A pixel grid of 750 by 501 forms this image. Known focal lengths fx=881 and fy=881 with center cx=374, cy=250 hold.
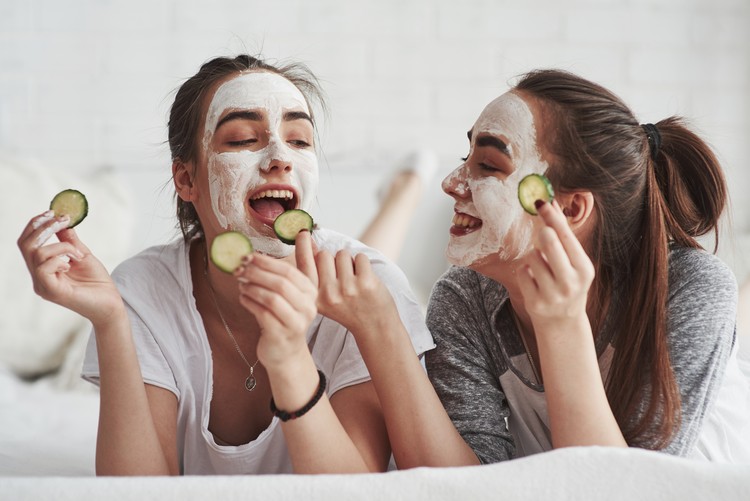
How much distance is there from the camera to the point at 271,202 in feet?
4.54

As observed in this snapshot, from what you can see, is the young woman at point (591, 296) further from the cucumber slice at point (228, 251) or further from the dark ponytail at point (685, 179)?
the cucumber slice at point (228, 251)

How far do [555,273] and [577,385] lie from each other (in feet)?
0.56

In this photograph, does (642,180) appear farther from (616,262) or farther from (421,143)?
(421,143)

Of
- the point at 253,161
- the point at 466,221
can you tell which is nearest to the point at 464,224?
the point at 466,221

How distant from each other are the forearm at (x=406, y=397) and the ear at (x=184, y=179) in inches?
16.5

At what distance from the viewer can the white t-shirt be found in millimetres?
1362

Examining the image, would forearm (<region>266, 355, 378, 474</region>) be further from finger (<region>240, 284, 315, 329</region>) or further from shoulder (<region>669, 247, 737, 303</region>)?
shoulder (<region>669, 247, 737, 303</region>)

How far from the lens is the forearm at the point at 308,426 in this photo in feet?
3.58

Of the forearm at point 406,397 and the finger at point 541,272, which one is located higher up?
the finger at point 541,272

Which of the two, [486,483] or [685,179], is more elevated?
[685,179]

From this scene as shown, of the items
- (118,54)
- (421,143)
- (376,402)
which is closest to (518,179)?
(376,402)

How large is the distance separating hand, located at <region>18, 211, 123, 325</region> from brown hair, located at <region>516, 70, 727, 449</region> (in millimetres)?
666

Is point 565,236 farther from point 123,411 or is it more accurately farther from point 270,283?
point 123,411

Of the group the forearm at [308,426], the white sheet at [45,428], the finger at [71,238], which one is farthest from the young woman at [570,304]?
the white sheet at [45,428]
